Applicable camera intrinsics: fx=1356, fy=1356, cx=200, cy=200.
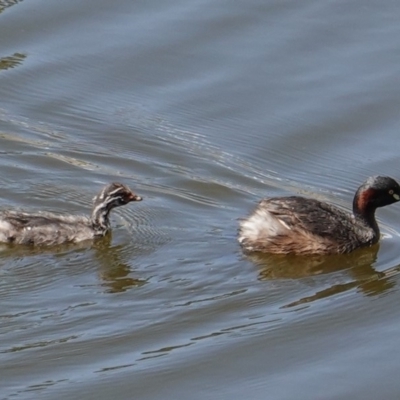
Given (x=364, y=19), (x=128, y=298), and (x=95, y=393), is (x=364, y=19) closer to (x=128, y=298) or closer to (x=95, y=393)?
(x=128, y=298)

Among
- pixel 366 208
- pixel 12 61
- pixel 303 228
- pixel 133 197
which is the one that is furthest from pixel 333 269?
pixel 12 61

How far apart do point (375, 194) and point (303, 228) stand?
24.3 inches

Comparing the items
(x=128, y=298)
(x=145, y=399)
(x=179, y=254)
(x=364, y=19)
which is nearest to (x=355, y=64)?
(x=364, y=19)

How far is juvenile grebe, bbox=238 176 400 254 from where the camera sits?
31.0 feet

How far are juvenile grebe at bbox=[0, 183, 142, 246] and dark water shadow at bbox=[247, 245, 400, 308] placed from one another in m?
1.11

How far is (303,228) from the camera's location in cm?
954

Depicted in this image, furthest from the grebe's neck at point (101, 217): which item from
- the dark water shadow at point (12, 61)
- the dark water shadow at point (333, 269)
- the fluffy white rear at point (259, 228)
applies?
the dark water shadow at point (12, 61)

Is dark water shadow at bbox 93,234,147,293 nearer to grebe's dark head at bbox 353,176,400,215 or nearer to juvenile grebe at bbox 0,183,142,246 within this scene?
juvenile grebe at bbox 0,183,142,246

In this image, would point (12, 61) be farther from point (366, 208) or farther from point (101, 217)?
point (366, 208)

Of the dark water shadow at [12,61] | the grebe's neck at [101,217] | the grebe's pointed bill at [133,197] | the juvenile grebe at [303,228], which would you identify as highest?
the dark water shadow at [12,61]

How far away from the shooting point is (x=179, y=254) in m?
9.12

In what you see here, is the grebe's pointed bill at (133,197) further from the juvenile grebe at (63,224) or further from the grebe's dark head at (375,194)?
the grebe's dark head at (375,194)

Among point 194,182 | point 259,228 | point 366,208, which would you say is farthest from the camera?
point 194,182

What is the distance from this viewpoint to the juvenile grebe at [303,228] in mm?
9453
